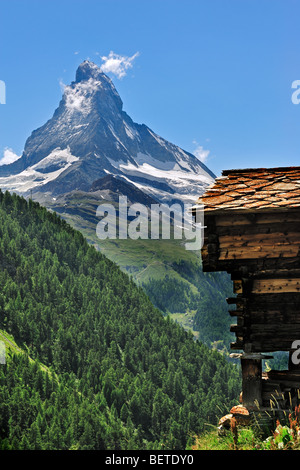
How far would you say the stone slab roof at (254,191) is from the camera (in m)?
13.2

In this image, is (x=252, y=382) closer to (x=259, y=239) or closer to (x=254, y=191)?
(x=259, y=239)

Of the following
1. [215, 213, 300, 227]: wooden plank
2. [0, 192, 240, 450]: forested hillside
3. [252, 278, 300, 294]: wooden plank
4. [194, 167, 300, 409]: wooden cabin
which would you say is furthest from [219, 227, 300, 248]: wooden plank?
[0, 192, 240, 450]: forested hillside

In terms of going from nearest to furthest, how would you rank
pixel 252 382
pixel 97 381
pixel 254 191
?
pixel 252 382
pixel 254 191
pixel 97 381

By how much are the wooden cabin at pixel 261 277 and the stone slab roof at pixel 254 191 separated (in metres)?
0.05

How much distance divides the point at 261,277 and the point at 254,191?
2.37 meters

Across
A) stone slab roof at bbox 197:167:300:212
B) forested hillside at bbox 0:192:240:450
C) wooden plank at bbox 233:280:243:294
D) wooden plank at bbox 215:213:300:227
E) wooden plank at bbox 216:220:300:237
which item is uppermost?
stone slab roof at bbox 197:167:300:212

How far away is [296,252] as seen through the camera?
527 inches

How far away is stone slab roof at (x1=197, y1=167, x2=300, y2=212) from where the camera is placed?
13.2m

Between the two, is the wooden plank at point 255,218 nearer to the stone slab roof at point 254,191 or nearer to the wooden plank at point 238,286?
the stone slab roof at point 254,191

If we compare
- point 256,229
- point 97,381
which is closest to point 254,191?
point 256,229

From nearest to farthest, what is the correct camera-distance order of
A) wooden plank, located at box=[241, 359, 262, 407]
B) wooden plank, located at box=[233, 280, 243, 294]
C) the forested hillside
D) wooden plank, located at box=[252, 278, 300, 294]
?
1. wooden plank, located at box=[241, 359, 262, 407]
2. wooden plank, located at box=[252, 278, 300, 294]
3. wooden plank, located at box=[233, 280, 243, 294]
4. the forested hillside

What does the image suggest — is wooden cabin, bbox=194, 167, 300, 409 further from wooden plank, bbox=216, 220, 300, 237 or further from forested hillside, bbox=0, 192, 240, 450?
forested hillside, bbox=0, 192, 240, 450

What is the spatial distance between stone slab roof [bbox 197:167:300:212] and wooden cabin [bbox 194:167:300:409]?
0.17 feet

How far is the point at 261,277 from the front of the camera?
44.7ft
